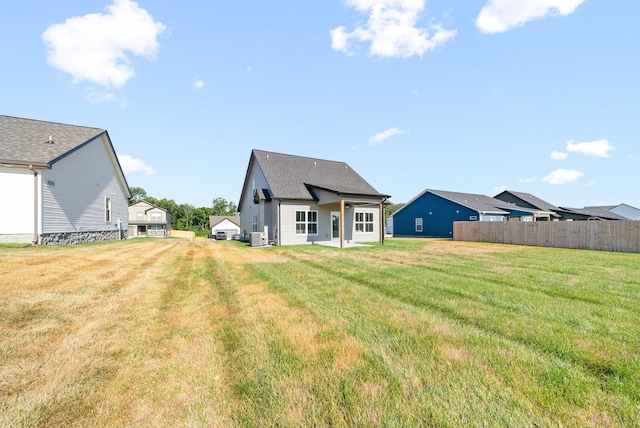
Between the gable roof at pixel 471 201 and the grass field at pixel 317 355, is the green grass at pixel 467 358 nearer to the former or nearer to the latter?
the grass field at pixel 317 355

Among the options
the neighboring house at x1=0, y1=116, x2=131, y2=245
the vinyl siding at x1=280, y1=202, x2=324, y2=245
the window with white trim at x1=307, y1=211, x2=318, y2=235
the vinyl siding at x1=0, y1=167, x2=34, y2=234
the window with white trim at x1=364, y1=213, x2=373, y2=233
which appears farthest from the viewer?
the window with white trim at x1=364, y1=213, x2=373, y2=233

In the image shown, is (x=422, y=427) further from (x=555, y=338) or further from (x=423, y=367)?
(x=555, y=338)

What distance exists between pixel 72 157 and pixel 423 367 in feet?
62.4

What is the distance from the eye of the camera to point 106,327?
364cm

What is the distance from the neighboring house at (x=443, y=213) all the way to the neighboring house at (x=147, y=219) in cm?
4366

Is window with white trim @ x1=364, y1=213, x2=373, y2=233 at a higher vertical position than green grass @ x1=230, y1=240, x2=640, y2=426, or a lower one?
higher

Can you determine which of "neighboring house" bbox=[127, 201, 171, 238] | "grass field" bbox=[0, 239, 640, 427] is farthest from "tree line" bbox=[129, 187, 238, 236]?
"grass field" bbox=[0, 239, 640, 427]

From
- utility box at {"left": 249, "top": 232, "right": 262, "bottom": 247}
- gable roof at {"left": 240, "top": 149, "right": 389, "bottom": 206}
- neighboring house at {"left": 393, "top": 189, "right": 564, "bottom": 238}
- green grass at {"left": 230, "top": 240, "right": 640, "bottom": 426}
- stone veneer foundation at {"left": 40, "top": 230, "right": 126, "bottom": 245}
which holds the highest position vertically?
gable roof at {"left": 240, "top": 149, "right": 389, "bottom": 206}

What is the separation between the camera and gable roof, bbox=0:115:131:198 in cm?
1174

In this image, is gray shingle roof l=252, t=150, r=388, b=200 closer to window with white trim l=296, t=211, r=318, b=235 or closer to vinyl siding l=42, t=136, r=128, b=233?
window with white trim l=296, t=211, r=318, b=235

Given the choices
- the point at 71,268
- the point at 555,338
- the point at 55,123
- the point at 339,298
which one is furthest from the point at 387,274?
the point at 55,123

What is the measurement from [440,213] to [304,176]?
1762 centimetres

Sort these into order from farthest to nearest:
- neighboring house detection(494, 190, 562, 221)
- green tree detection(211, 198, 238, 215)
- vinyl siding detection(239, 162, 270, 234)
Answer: green tree detection(211, 198, 238, 215) < neighboring house detection(494, 190, 562, 221) < vinyl siding detection(239, 162, 270, 234)

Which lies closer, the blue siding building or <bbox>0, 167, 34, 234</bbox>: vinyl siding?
<bbox>0, 167, 34, 234</bbox>: vinyl siding
